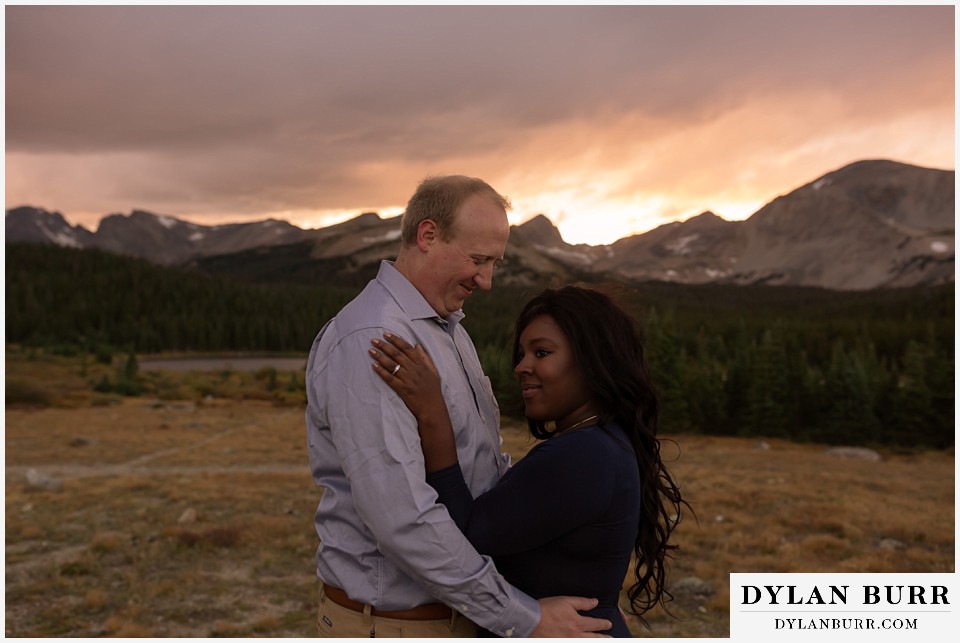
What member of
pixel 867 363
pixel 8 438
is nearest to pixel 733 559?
pixel 8 438

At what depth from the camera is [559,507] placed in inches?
114

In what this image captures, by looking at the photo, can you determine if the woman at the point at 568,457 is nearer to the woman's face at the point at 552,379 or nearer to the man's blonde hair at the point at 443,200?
the woman's face at the point at 552,379

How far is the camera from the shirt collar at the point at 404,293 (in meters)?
3.26

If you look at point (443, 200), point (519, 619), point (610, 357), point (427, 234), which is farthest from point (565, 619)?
point (443, 200)

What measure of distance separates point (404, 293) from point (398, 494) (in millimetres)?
904

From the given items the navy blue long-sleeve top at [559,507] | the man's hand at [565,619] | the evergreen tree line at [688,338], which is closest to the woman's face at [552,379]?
the navy blue long-sleeve top at [559,507]

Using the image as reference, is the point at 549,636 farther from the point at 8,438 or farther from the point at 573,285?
the point at 8,438

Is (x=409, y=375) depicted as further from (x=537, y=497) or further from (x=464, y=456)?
(x=537, y=497)

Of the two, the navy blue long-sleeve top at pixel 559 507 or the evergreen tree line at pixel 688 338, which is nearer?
the navy blue long-sleeve top at pixel 559 507

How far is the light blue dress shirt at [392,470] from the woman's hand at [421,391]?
0.04 metres

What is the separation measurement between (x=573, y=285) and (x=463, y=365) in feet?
2.08

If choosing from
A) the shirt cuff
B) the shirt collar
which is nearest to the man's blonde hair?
the shirt collar

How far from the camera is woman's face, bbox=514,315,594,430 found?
10.8ft

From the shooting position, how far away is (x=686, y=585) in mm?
13930
